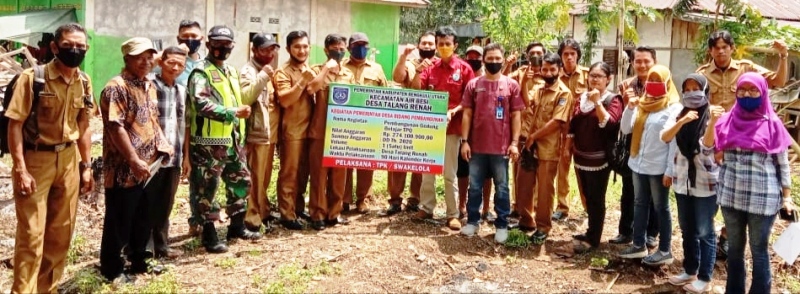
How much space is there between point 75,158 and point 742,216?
4.73 metres

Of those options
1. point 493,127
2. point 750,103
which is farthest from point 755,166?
point 493,127

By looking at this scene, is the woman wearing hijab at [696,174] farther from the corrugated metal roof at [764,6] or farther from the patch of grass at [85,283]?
the corrugated metal roof at [764,6]

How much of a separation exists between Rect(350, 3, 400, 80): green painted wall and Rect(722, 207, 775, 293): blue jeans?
14.9m

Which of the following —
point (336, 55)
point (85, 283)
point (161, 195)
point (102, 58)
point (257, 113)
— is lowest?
point (85, 283)

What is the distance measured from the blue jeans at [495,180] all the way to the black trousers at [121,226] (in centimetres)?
301

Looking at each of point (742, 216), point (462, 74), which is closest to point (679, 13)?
point (462, 74)

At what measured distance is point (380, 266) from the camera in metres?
5.82

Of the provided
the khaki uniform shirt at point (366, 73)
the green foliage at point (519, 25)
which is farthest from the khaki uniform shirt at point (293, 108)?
the green foliage at point (519, 25)

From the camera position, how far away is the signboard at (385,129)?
682 cm

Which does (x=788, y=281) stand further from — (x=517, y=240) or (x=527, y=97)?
(x=527, y=97)

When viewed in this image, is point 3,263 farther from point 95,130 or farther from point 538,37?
point 538,37

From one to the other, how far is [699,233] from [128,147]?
14.2 feet

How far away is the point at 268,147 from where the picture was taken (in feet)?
21.4

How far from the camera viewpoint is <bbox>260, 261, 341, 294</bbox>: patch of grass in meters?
5.15
